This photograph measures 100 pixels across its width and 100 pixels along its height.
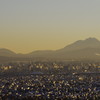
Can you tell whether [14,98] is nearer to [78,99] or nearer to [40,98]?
[40,98]

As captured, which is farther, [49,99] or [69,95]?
[69,95]

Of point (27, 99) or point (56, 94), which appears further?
point (56, 94)

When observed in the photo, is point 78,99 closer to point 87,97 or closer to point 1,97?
point 87,97

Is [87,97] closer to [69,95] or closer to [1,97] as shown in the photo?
[69,95]

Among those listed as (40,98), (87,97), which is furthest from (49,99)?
(87,97)

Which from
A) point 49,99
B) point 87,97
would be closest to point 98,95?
point 87,97

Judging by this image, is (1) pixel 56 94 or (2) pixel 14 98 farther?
(1) pixel 56 94
